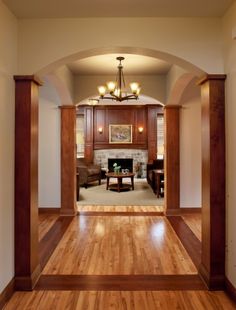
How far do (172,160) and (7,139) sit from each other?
386 cm

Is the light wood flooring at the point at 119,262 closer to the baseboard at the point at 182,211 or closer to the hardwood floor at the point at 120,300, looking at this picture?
the hardwood floor at the point at 120,300

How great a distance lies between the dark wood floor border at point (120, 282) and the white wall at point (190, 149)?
2998mm

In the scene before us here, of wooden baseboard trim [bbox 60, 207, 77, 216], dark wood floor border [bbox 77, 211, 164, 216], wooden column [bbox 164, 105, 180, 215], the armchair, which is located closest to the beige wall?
wooden column [bbox 164, 105, 180, 215]

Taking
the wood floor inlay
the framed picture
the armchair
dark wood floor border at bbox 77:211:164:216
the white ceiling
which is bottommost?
the wood floor inlay

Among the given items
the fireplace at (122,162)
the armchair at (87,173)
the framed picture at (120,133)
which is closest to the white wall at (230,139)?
the armchair at (87,173)

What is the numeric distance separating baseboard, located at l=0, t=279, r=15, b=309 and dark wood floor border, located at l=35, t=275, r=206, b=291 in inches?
9.4

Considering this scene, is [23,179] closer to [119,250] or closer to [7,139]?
[7,139]

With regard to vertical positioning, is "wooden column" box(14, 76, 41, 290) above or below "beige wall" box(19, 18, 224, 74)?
below

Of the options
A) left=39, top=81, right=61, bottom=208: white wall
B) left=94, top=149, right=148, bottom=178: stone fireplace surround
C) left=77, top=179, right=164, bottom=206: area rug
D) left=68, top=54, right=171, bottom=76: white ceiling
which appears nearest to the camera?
left=68, top=54, right=171, bottom=76: white ceiling

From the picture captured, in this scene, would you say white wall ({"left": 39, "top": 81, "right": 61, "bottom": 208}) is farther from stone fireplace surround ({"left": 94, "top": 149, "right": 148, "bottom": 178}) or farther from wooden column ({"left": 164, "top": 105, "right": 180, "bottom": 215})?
stone fireplace surround ({"left": 94, "top": 149, "right": 148, "bottom": 178})

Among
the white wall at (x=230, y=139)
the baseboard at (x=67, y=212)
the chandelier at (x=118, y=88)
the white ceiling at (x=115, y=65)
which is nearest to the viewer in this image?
the white wall at (x=230, y=139)

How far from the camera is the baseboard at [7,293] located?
2454mm

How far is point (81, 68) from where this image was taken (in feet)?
17.0

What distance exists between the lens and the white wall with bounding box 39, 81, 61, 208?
5879mm
